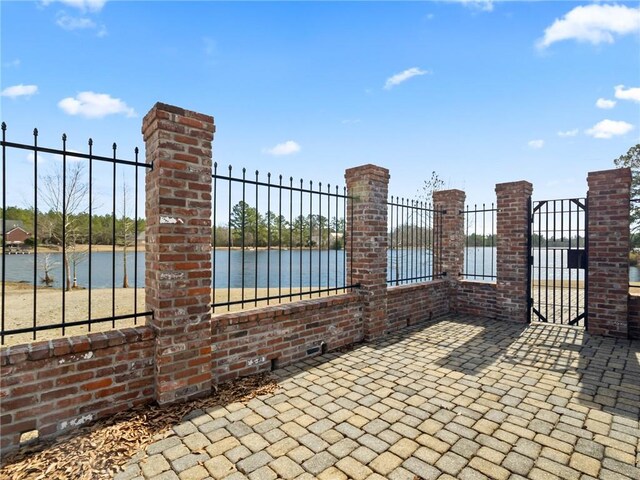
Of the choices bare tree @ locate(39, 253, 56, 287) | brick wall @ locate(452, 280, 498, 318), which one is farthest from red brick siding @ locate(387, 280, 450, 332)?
bare tree @ locate(39, 253, 56, 287)

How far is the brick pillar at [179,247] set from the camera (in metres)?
3.02

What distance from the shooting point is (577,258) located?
611 cm

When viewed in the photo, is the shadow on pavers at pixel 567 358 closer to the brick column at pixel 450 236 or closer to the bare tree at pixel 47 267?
the brick column at pixel 450 236

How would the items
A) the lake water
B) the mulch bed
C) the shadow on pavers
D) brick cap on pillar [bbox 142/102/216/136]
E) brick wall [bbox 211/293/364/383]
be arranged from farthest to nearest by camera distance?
the lake water, brick wall [bbox 211/293/364/383], the shadow on pavers, brick cap on pillar [bbox 142/102/216/136], the mulch bed

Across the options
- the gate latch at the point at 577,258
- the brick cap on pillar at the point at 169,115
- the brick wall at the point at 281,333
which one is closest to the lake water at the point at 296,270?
the gate latch at the point at 577,258

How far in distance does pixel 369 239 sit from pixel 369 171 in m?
1.07

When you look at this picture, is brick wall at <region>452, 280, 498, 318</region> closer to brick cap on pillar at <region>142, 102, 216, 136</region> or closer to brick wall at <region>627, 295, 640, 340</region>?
brick wall at <region>627, 295, 640, 340</region>

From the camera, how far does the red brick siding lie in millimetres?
5891

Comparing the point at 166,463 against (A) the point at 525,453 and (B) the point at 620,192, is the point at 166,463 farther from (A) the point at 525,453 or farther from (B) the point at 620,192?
(B) the point at 620,192

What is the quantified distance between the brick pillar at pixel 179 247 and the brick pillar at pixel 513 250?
19.5ft

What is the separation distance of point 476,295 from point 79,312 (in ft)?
36.5

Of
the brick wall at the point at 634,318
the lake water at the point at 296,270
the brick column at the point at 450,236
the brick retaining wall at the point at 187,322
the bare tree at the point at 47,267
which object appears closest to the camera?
the brick retaining wall at the point at 187,322

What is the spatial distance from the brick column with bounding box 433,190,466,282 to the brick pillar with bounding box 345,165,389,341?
8.87 feet

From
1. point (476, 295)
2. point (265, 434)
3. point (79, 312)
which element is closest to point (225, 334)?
point (265, 434)
